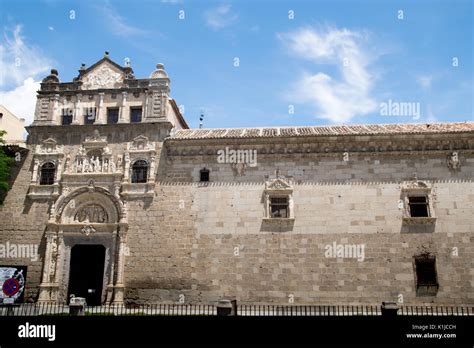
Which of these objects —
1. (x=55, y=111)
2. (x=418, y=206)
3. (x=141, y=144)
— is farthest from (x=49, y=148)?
(x=418, y=206)

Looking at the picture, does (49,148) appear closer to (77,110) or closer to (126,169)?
(77,110)

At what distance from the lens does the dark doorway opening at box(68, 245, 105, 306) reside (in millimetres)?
19672

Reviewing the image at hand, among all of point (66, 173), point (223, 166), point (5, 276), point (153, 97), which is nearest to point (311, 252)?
point (223, 166)

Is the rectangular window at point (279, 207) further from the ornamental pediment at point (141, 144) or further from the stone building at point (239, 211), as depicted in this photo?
the ornamental pediment at point (141, 144)

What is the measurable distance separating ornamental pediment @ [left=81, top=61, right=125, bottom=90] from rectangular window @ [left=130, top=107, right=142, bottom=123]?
1660 mm

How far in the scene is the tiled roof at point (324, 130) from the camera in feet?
66.5

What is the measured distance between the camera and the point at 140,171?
21.2 metres

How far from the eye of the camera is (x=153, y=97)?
22062mm

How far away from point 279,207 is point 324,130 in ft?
16.3

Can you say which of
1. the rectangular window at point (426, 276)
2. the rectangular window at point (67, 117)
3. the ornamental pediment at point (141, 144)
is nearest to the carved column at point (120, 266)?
the ornamental pediment at point (141, 144)

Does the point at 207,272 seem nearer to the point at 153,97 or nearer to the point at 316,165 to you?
the point at 316,165

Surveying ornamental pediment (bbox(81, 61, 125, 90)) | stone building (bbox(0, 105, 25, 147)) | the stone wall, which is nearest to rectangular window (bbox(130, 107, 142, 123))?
ornamental pediment (bbox(81, 61, 125, 90))

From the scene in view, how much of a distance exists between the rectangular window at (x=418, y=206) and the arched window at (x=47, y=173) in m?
18.1
